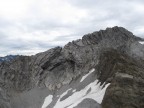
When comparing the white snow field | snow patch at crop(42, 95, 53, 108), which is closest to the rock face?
the white snow field

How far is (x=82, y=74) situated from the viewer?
295ft

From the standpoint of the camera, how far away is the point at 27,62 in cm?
11312

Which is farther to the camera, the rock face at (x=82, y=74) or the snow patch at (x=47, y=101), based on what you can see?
the snow patch at (x=47, y=101)

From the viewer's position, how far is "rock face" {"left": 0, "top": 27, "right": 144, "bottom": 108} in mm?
59188

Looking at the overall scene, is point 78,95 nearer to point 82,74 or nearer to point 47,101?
point 47,101

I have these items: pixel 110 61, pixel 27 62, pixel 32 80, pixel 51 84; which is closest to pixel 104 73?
pixel 110 61

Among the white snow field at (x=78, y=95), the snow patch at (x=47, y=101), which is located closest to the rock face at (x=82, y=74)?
the white snow field at (x=78, y=95)

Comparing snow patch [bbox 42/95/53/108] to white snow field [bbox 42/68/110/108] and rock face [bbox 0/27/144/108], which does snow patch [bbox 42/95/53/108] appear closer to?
white snow field [bbox 42/68/110/108]

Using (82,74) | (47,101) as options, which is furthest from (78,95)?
(82,74)

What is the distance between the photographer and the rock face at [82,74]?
59188 mm

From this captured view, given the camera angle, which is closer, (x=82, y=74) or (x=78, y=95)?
(x=78, y=95)

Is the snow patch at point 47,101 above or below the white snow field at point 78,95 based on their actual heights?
below

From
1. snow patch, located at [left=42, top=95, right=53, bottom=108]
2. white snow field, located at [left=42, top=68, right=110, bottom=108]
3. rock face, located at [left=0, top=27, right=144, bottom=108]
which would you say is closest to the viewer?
rock face, located at [left=0, top=27, right=144, bottom=108]

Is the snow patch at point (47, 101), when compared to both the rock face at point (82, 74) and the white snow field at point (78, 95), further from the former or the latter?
the rock face at point (82, 74)
